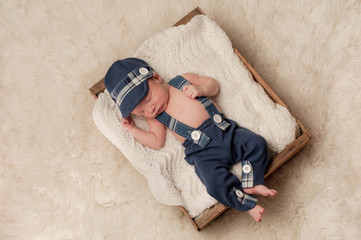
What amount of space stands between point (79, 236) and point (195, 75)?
0.96 m

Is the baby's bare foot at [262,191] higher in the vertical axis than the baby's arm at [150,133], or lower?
lower

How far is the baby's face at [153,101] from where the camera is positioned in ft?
4.89

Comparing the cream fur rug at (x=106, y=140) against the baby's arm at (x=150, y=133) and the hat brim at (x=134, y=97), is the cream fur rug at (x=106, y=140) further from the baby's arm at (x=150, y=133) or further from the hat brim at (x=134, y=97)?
the hat brim at (x=134, y=97)

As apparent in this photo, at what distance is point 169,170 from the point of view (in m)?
1.60

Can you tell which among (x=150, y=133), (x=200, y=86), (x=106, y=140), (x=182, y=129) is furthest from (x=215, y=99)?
(x=106, y=140)

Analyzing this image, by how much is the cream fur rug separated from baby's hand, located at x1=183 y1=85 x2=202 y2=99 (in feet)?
1.53

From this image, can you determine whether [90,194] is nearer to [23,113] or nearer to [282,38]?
[23,113]

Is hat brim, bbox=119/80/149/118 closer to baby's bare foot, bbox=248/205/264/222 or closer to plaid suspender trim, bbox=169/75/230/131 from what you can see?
plaid suspender trim, bbox=169/75/230/131

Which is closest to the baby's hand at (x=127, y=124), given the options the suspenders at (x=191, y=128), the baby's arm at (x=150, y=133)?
the baby's arm at (x=150, y=133)

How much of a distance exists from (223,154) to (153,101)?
38cm

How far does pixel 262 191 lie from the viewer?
1400mm

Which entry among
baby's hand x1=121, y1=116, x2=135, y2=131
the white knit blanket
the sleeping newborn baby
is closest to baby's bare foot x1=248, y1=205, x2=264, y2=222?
the sleeping newborn baby

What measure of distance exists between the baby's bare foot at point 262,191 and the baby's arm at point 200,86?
0.46 metres

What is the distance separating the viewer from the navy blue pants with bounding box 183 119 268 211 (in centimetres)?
140
